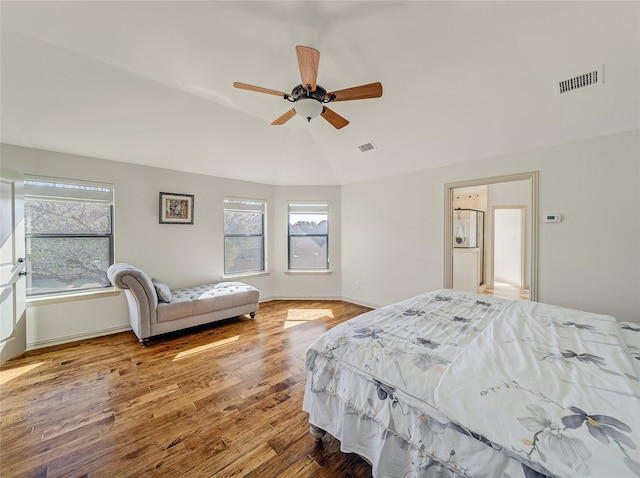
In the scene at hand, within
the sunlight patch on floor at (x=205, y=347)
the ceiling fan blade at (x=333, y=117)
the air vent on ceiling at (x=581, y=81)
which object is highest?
the air vent on ceiling at (x=581, y=81)

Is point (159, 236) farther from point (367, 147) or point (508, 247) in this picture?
point (508, 247)

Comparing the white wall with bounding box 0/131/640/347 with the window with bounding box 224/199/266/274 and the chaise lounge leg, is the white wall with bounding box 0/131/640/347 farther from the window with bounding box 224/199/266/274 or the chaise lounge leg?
the chaise lounge leg

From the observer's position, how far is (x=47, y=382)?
2.23 m

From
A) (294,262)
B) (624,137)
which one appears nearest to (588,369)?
(624,137)

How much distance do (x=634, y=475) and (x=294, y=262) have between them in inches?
185

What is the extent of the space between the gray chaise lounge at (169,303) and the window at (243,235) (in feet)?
2.87

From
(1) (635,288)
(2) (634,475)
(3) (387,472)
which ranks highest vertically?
(1) (635,288)

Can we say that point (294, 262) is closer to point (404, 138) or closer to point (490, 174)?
point (404, 138)

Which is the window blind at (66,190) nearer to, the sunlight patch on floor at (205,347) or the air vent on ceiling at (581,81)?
the sunlight patch on floor at (205,347)

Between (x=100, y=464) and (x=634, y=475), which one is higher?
(x=634, y=475)

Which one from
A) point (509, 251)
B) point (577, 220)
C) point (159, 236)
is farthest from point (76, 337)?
point (509, 251)

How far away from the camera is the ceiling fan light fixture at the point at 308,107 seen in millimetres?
2031

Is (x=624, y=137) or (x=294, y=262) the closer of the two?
(x=624, y=137)

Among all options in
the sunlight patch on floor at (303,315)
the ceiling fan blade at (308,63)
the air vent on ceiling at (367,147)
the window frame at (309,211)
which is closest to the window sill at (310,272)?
the window frame at (309,211)
